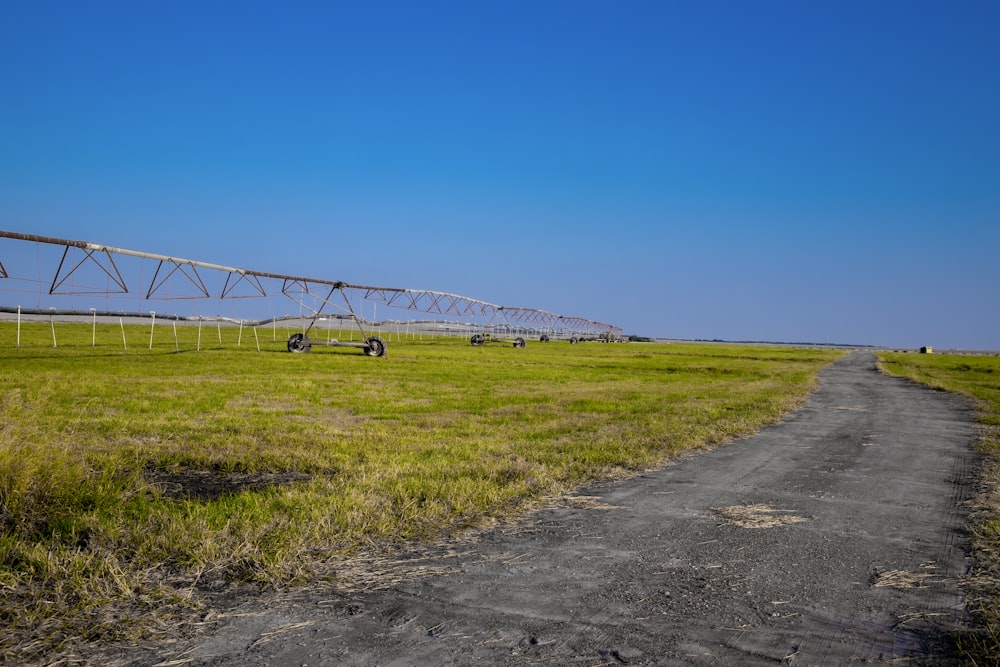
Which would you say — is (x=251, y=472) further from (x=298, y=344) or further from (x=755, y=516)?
(x=298, y=344)

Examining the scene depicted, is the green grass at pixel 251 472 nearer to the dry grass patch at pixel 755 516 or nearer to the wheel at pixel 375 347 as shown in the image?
the dry grass patch at pixel 755 516

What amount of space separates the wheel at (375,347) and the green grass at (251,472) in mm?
21644

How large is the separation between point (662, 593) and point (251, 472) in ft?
20.5

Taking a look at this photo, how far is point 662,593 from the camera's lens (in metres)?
4.79

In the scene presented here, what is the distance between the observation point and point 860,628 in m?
4.24

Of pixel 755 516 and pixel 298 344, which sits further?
pixel 298 344

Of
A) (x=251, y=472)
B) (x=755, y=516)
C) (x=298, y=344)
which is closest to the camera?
(x=755, y=516)

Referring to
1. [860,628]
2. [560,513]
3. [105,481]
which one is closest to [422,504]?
[560,513]

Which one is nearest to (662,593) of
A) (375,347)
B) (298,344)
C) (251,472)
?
(251,472)

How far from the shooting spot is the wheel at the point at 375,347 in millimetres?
42594

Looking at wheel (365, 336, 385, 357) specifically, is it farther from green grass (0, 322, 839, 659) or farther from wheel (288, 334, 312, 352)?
green grass (0, 322, 839, 659)

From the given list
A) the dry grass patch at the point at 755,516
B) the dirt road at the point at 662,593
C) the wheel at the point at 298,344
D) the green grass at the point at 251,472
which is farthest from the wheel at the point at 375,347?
the dry grass patch at the point at 755,516

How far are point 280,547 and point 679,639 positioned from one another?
3247mm

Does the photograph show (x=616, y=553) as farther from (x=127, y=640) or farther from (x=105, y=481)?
(x=105, y=481)
